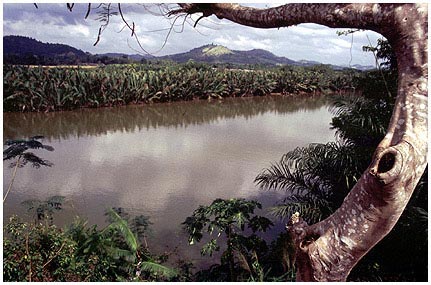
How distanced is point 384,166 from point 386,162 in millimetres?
37

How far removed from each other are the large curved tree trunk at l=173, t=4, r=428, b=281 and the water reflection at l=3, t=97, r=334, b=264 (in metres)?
2.91

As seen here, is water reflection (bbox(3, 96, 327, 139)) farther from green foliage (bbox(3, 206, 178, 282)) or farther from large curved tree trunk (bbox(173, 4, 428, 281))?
large curved tree trunk (bbox(173, 4, 428, 281))

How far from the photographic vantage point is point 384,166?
175cm

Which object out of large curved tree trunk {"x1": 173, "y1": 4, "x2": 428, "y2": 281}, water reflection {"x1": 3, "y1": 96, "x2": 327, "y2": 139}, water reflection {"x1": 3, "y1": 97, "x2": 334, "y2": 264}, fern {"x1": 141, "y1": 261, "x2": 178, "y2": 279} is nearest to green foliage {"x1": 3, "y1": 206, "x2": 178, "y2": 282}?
fern {"x1": 141, "y1": 261, "x2": 178, "y2": 279}

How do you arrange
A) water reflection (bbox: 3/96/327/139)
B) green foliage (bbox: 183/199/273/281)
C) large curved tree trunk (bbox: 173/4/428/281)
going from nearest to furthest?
large curved tree trunk (bbox: 173/4/428/281) < green foliage (bbox: 183/199/273/281) < water reflection (bbox: 3/96/327/139)

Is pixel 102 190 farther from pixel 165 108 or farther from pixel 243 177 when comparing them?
pixel 165 108

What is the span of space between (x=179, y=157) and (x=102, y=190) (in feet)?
8.33

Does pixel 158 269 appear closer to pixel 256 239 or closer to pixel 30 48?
pixel 256 239

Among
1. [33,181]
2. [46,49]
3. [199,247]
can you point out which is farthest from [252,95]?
[199,247]

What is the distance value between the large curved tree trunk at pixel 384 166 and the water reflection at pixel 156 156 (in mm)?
2908

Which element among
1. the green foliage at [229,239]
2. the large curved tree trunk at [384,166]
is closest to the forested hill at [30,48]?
the green foliage at [229,239]

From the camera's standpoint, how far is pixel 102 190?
260 inches

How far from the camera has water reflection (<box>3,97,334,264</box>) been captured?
19.8 ft

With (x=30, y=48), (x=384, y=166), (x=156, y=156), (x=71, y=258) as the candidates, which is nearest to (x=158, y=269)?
(x=71, y=258)
